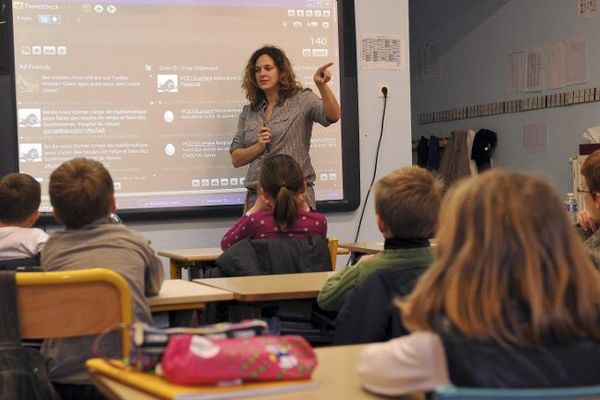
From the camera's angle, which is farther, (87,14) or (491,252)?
(87,14)

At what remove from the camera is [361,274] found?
2.59 m

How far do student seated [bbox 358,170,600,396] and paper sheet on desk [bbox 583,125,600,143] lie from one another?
244 inches

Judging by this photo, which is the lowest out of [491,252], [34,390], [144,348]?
[34,390]

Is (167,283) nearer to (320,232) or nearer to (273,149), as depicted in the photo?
(320,232)

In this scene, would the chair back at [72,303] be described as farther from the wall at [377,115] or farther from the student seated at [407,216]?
the wall at [377,115]

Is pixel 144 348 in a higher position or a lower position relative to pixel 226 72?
lower

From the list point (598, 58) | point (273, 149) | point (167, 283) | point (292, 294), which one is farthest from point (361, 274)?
point (598, 58)

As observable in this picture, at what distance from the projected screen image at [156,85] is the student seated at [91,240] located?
2.81 m

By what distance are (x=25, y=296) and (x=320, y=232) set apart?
170 cm

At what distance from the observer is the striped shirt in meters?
5.22

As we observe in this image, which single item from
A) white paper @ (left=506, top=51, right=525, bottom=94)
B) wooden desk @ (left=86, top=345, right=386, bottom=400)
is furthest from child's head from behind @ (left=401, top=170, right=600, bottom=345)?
white paper @ (left=506, top=51, right=525, bottom=94)

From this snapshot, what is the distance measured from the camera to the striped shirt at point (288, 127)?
5219 millimetres

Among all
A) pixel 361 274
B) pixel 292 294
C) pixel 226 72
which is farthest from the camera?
pixel 226 72

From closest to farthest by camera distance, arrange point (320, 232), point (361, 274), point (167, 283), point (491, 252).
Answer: point (491, 252) → point (361, 274) → point (167, 283) → point (320, 232)
